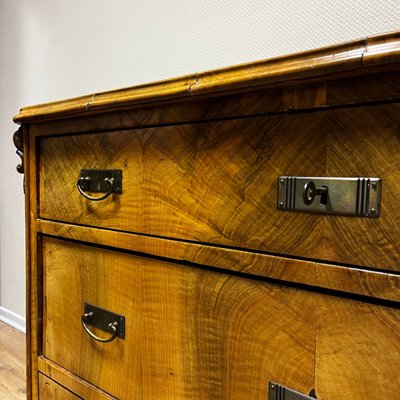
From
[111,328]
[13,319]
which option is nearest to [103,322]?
[111,328]

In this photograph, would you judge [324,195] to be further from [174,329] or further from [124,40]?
[124,40]

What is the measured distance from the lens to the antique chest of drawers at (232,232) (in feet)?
1.28

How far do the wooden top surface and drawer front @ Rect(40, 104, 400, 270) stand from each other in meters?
0.04

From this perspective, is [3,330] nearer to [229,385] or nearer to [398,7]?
[229,385]

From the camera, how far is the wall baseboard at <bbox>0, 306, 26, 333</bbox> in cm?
180

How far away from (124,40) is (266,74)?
1096 mm

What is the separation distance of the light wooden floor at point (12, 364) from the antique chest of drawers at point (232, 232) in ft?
2.34

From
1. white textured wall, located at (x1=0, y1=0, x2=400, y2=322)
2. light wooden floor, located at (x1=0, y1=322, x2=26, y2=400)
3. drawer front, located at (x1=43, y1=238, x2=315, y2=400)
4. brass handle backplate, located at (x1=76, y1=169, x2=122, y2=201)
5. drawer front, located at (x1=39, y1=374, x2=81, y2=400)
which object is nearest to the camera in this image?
drawer front, located at (x1=43, y1=238, x2=315, y2=400)

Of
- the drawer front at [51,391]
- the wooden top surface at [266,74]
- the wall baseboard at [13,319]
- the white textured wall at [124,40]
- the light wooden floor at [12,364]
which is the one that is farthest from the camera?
the wall baseboard at [13,319]

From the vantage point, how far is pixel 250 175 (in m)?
0.47

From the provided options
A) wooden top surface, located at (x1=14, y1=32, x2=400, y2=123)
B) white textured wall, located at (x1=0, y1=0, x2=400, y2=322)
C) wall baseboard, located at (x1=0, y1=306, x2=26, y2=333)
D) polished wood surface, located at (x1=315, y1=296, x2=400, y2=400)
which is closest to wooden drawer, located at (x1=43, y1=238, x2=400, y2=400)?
polished wood surface, located at (x1=315, y1=296, x2=400, y2=400)

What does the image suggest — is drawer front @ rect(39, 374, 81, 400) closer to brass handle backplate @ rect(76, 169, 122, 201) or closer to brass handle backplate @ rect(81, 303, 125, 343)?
brass handle backplate @ rect(81, 303, 125, 343)

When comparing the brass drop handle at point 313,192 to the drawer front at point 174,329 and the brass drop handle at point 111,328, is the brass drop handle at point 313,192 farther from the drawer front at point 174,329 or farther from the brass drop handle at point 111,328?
the brass drop handle at point 111,328

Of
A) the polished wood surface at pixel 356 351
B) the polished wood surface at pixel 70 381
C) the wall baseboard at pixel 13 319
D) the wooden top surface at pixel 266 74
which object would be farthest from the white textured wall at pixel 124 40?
the polished wood surface at pixel 70 381
